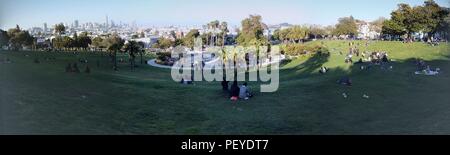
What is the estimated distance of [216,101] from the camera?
6352 mm

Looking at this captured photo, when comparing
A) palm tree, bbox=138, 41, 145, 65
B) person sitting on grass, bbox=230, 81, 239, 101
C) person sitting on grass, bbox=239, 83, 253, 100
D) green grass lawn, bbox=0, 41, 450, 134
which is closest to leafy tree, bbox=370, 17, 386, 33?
green grass lawn, bbox=0, 41, 450, 134

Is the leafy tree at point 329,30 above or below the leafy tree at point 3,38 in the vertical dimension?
above

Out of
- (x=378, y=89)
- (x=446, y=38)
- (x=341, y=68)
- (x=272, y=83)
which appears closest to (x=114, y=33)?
(x=272, y=83)

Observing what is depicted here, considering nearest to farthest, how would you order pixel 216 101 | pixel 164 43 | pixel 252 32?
pixel 216 101 → pixel 252 32 → pixel 164 43

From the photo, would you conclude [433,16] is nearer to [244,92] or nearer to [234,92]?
[244,92]

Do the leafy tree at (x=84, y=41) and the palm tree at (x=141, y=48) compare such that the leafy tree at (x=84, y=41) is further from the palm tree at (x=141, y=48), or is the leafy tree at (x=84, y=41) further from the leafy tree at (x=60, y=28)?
the palm tree at (x=141, y=48)

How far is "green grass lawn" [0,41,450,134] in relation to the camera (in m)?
6.12

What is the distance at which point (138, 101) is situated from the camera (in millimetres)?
6273

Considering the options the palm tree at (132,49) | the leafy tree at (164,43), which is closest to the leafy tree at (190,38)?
the leafy tree at (164,43)

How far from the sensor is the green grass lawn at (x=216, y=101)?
612cm

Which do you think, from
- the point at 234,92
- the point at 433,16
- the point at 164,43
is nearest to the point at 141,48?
the point at 164,43
